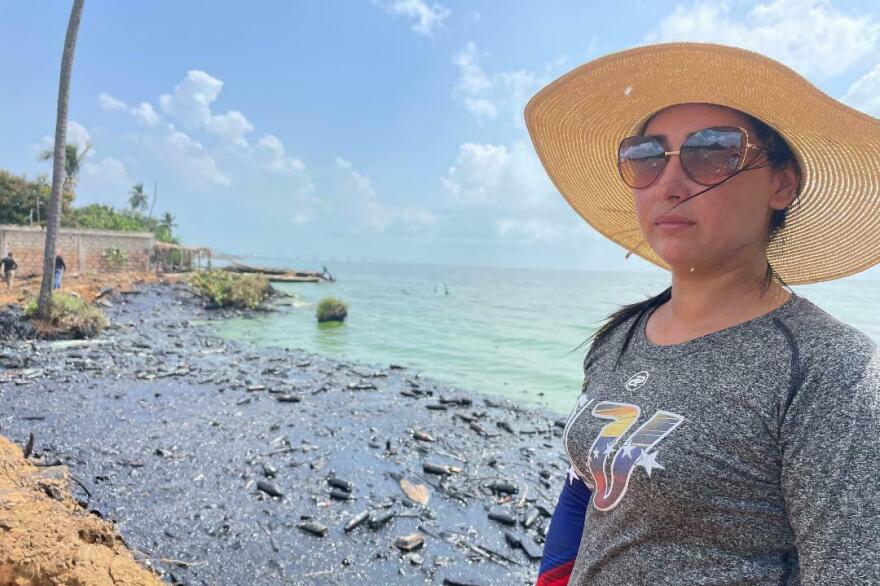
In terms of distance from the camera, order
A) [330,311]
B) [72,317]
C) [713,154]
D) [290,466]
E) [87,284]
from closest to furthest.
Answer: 1. [713,154]
2. [290,466]
3. [72,317]
4. [87,284]
5. [330,311]

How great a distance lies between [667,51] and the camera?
1430mm

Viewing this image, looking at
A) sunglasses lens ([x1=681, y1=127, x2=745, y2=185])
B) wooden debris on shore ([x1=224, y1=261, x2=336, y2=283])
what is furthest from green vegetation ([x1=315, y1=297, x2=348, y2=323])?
wooden debris on shore ([x1=224, y1=261, x2=336, y2=283])

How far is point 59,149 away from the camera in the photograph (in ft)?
44.2

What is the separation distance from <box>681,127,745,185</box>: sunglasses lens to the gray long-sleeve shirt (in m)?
0.35

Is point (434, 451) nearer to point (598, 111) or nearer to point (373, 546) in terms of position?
point (373, 546)

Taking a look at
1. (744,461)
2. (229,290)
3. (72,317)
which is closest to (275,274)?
(229,290)

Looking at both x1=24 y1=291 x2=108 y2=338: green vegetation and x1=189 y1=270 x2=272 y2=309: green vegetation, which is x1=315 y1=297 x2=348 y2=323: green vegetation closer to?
x1=189 y1=270 x2=272 y2=309: green vegetation

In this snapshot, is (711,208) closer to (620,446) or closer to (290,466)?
(620,446)

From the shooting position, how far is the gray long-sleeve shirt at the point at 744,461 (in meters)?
0.83

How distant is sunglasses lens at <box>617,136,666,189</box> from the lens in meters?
1.39

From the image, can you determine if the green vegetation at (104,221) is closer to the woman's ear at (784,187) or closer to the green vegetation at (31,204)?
the green vegetation at (31,204)

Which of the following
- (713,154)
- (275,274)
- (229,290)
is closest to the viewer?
(713,154)

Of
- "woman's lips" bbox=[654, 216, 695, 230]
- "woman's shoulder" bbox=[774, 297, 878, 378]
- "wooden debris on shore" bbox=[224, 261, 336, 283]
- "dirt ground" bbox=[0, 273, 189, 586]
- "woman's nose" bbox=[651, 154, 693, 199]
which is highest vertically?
"woman's nose" bbox=[651, 154, 693, 199]

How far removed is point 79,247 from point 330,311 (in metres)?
15.7
